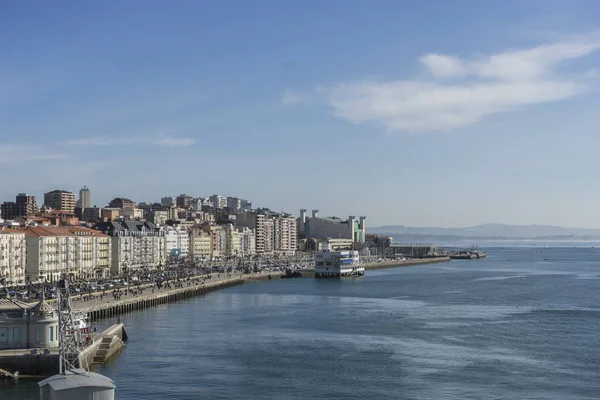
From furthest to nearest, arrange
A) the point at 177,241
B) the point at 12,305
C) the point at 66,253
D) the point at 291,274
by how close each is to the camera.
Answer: the point at 177,241 → the point at 291,274 → the point at 66,253 → the point at 12,305

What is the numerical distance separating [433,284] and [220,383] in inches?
2249

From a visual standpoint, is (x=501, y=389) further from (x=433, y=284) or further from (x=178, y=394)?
(x=433, y=284)

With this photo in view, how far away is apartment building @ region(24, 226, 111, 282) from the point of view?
6875cm

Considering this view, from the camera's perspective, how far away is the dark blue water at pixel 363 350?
2861 centimetres

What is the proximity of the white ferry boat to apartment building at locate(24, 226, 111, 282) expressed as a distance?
28189 millimetres

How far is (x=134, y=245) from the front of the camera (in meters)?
93.9

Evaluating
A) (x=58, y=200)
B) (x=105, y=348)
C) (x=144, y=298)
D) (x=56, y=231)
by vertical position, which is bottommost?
(x=105, y=348)

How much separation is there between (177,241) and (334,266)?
29998 mm

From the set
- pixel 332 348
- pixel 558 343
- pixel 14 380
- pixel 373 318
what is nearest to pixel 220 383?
pixel 14 380

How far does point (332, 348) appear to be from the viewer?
37.8 metres

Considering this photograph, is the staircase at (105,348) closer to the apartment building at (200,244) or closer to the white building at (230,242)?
the apartment building at (200,244)

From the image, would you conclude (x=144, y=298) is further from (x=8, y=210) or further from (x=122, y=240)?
(x=8, y=210)

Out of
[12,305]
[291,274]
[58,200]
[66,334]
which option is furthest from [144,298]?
[58,200]

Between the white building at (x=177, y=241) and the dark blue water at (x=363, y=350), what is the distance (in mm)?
55195
